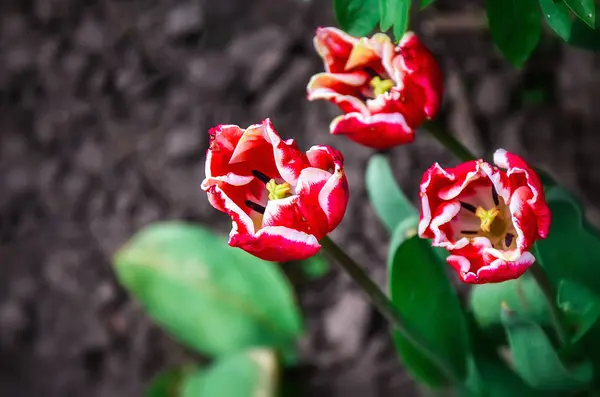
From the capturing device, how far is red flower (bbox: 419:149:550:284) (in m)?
0.45

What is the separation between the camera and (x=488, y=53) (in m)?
1.22

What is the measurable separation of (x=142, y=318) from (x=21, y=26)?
596 millimetres

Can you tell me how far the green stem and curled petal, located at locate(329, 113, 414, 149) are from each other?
0.50 ft

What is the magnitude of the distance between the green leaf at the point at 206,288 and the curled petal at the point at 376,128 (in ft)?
2.15

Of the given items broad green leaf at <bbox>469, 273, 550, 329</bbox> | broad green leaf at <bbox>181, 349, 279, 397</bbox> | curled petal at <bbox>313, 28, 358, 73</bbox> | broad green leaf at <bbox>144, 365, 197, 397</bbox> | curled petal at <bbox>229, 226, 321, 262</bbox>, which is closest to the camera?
curled petal at <bbox>229, 226, 321, 262</bbox>

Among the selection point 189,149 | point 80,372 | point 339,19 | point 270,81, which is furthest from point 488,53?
point 80,372

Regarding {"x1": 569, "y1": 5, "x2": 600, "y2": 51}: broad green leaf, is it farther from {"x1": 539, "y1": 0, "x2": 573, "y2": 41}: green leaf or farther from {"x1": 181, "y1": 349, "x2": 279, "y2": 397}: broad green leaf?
{"x1": 181, "y1": 349, "x2": 279, "y2": 397}: broad green leaf

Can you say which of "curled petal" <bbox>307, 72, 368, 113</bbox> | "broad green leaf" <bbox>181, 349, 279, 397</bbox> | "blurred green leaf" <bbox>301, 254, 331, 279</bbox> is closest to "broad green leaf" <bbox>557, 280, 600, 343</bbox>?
"curled petal" <bbox>307, 72, 368, 113</bbox>

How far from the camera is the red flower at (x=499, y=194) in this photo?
448 millimetres

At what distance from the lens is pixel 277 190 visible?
471mm

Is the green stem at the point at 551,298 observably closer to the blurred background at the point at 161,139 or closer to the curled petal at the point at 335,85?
the curled petal at the point at 335,85

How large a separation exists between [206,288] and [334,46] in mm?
676

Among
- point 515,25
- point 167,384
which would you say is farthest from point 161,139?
point 515,25

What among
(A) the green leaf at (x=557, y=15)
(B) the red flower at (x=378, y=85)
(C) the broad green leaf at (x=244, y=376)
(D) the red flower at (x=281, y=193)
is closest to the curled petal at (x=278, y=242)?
(D) the red flower at (x=281, y=193)
